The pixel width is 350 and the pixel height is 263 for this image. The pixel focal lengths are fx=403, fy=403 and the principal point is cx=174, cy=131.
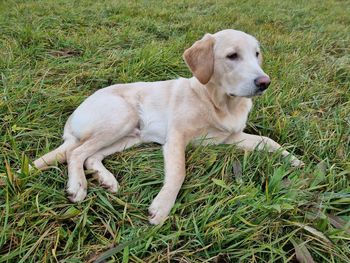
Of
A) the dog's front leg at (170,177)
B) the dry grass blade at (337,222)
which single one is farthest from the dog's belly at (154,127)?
the dry grass blade at (337,222)

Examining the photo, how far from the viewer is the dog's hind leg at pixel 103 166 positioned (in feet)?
8.31

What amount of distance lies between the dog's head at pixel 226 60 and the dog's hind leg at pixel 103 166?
2.32ft

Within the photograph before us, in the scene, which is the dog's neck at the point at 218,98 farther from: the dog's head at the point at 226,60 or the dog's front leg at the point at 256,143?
the dog's front leg at the point at 256,143

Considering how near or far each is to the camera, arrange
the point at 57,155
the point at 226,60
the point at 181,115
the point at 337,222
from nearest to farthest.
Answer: the point at 337,222 → the point at 57,155 → the point at 226,60 → the point at 181,115

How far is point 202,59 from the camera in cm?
285

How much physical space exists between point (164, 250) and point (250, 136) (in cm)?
135

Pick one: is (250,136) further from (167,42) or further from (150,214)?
(167,42)

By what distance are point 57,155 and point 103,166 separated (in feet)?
1.03

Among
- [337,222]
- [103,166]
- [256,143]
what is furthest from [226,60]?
[337,222]

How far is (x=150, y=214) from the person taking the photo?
2.32 meters

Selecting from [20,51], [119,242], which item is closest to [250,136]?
[119,242]

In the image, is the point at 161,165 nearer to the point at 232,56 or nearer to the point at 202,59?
the point at 202,59

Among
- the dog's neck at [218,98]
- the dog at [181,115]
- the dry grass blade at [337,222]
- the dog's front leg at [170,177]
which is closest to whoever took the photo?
the dry grass blade at [337,222]

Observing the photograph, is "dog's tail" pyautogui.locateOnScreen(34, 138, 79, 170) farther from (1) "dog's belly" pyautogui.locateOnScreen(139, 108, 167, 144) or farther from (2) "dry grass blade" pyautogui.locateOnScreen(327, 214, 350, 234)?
(2) "dry grass blade" pyautogui.locateOnScreen(327, 214, 350, 234)
